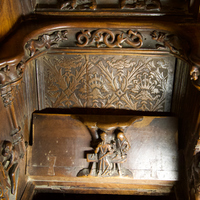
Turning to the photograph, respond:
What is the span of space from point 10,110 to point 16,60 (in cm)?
27

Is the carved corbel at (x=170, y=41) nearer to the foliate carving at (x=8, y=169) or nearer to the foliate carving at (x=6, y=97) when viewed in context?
the foliate carving at (x=6, y=97)

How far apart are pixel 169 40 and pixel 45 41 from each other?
0.60 meters

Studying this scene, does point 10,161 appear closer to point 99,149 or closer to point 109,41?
point 99,149

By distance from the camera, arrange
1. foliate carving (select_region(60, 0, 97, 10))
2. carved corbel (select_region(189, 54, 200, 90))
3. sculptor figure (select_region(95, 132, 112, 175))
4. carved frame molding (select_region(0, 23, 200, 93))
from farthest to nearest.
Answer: sculptor figure (select_region(95, 132, 112, 175))
foliate carving (select_region(60, 0, 97, 10))
carved frame molding (select_region(0, 23, 200, 93))
carved corbel (select_region(189, 54, 200, 90))

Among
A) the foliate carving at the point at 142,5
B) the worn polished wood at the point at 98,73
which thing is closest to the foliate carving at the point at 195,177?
the worn polished wood at the point at 98,73

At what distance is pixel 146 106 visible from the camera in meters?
1.44

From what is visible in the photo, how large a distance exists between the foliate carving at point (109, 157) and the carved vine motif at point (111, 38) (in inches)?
18.9

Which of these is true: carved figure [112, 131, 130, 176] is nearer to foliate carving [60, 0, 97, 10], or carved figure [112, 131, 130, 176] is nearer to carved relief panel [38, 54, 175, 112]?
carved relief panel [38, 54, 175, 112]

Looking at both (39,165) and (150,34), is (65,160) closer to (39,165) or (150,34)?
(39,165)

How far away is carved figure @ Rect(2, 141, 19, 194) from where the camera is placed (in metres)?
1.12

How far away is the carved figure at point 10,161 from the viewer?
1.12 meters

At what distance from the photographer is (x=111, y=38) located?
118 cm

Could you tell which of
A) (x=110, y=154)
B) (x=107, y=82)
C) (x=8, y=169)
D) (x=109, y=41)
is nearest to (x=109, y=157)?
(x=110, y=154)

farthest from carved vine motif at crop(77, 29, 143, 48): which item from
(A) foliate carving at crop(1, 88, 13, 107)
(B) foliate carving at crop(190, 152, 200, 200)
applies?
(B) foliate carving at crop(190, 152, 200, 200)
